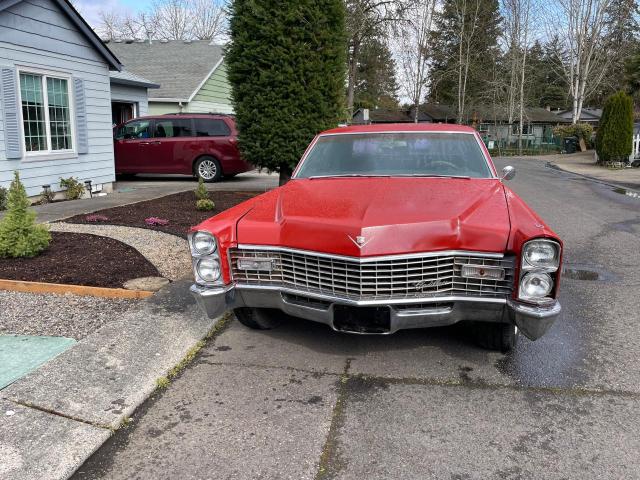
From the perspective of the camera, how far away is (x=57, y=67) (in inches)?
445

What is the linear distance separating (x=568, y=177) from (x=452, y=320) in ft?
63.9

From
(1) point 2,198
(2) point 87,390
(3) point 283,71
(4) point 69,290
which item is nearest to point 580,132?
(3) point 283,71

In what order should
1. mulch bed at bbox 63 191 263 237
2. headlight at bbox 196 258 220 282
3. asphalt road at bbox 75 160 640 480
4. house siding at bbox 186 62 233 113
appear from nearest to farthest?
asphalt road at bbox 75 160 640 480 → headlight at bbox 196 258 220 282 → mulch bed at bbox 63 191 263 237 → house siding at bbox 186 62 233 113

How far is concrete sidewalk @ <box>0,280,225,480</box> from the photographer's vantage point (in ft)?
9.31

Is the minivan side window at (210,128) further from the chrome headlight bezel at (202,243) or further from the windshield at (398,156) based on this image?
the chrome headlight bezel at (202,243)

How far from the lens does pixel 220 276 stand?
3820 millimetres

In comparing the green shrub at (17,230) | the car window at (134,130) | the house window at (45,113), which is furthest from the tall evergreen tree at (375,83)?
the green shrub at (17,230)

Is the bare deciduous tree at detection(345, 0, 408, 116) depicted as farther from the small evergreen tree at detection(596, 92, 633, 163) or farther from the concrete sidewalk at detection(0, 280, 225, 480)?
the concrete sidewalk at detection(0, 280, 225, 480)

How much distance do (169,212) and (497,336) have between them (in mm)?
6979

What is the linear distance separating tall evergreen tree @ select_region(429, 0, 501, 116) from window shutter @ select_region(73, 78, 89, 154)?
39.3m

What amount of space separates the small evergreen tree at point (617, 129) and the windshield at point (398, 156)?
22.9 m

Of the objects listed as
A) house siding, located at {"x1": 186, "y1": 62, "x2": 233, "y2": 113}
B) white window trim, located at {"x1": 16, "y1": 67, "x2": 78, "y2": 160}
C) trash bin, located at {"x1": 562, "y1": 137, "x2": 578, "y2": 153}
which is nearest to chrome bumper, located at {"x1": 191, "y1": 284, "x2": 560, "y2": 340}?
white window trim, located at {"x1": 16, "y1": 67, "x2": 78, "y2": 160}

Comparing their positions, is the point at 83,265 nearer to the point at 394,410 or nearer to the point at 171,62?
the point at 394,410

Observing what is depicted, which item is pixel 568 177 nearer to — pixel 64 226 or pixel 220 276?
pixel 64 226
